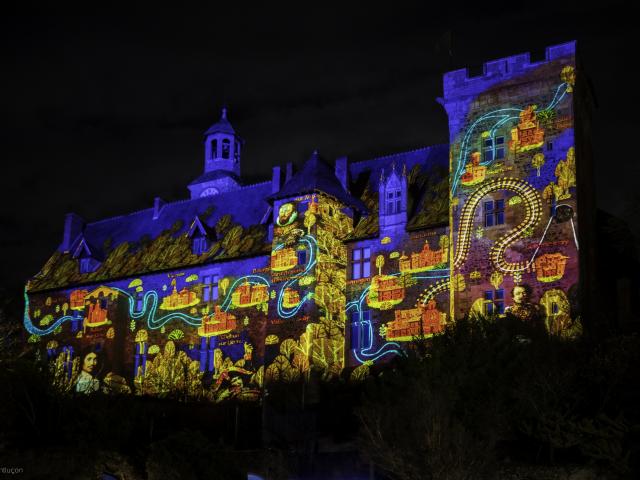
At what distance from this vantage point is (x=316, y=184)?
1719 inches

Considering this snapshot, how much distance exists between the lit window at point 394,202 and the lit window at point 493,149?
4.72 m

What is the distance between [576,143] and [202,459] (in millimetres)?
19108

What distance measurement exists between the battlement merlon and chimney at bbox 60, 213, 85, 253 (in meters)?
25.8

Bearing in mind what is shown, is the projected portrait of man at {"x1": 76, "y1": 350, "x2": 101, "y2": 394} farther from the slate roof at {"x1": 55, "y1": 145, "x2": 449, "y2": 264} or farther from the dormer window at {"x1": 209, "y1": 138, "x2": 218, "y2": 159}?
the dormer window at {"x1": 209, "y1": 138, "x2": 218, "y2": 159}

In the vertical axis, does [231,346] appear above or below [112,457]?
above

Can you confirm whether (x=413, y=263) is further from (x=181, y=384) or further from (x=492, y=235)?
(x=181, y=384)

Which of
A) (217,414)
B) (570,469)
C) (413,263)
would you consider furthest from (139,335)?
(570,469)

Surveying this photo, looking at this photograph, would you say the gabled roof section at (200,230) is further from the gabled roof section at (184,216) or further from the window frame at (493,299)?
the window frame at (493,299)

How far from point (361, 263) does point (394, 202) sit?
3043 mm

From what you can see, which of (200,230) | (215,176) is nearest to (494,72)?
(200,230)

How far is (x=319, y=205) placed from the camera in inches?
1715

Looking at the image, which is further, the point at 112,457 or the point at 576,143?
the point at 576,143

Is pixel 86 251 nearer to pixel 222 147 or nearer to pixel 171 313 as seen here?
pixel 171 313

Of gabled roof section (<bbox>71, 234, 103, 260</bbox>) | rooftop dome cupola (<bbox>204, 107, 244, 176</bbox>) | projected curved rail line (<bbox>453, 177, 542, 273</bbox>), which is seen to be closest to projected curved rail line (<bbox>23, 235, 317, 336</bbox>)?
gabled roof section (<bbox>71, 234, 103, 260</bbox>)
